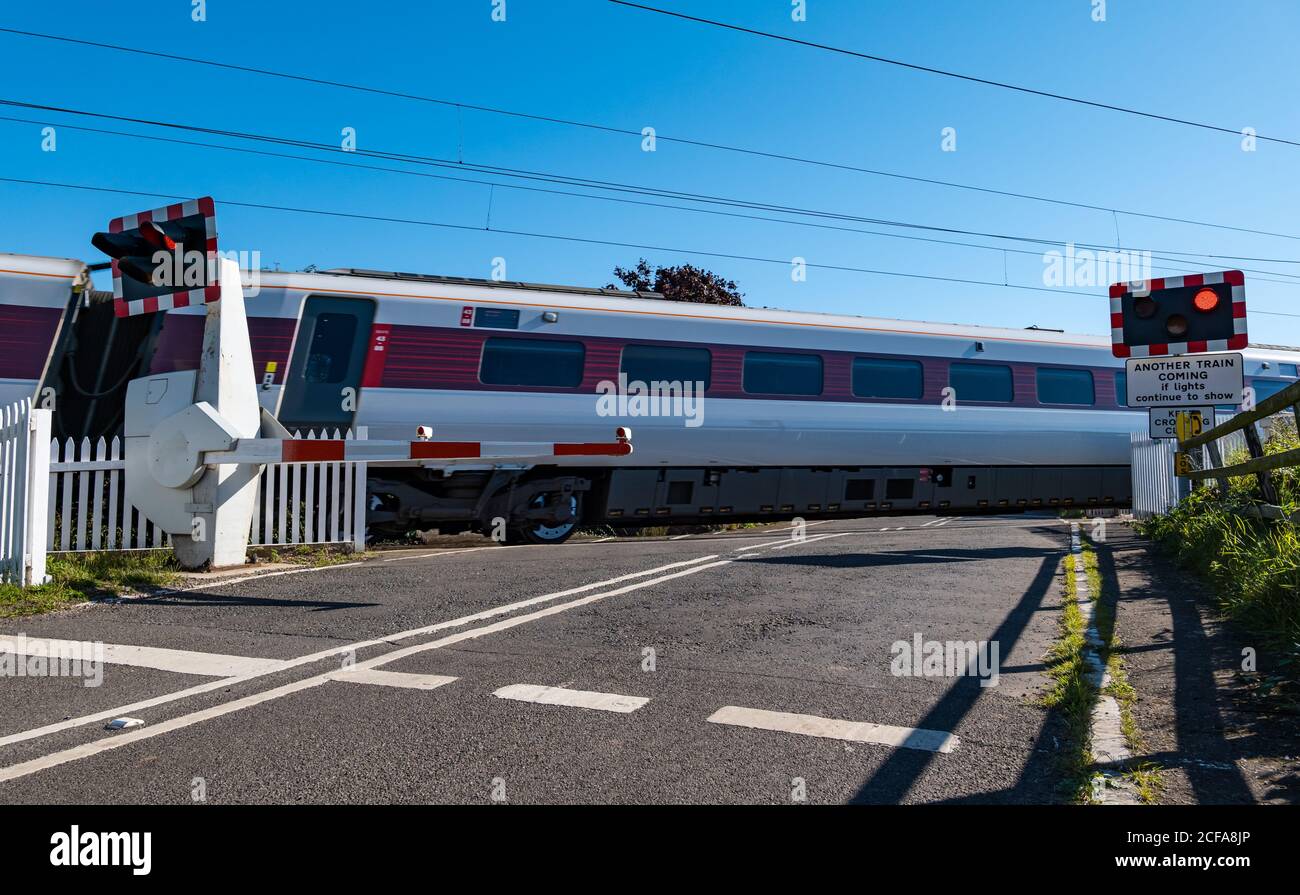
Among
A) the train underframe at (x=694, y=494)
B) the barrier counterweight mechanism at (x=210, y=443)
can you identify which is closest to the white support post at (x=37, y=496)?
the barrier counterweight mechanism at (x=210, y=443)

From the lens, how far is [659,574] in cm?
788

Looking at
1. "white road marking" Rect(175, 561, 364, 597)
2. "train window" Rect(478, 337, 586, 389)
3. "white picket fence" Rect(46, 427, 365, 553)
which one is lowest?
"white road marking" Rect(175, 561, 364, 597)

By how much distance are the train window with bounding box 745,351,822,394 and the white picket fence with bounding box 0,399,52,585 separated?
8200mm

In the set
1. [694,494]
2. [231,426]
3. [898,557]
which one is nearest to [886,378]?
[694,494]

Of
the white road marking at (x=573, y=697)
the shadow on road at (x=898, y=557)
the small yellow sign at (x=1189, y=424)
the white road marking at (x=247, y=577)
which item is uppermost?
the small yellow sign at (x=1189, y=424)

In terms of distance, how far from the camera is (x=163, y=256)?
23.3 ft

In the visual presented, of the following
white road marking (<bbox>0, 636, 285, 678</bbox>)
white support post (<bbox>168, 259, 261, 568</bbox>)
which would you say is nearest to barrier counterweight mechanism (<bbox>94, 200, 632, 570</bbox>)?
white support post (<bbox>168, 259, 261, 568</bbox>)

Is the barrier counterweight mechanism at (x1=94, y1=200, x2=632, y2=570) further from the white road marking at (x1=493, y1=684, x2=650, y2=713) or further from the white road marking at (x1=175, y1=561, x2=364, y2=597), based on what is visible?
the white road marking at (x1=493, y1=684, x2=650, y2=713)

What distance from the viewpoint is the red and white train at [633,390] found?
9.89m

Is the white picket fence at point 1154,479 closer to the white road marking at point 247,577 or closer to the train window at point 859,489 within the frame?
the train window at point 859,489

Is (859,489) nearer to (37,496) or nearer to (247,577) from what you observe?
(247,577)

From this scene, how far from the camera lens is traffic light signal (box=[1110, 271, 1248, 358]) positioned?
7965 mm

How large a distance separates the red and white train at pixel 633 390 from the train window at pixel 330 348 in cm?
2
